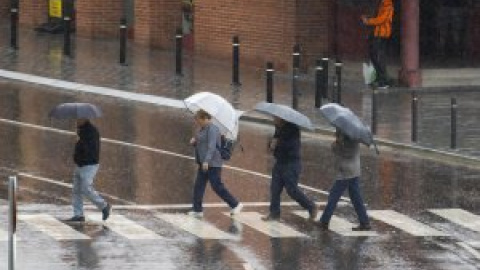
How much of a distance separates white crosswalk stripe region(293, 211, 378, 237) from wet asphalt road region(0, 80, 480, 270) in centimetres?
16

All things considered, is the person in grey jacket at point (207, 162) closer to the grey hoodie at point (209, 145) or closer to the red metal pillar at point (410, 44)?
Answer: the grey hoodie at point (209, 145)

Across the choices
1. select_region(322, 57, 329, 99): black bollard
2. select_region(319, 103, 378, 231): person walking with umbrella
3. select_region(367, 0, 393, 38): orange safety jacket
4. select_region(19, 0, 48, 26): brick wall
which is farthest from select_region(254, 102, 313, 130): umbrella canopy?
select_region(19, 0, 48, 26): brick wall

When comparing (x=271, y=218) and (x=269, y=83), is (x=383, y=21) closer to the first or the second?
(x=269, y=83)

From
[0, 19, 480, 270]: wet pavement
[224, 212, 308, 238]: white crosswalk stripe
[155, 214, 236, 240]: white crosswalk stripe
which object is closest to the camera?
[0, 19, 480, 270]: wet pavement

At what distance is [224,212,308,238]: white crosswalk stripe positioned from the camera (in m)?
20.8

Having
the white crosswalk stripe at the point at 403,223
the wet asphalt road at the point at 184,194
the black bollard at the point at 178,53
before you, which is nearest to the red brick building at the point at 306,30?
the black bollard at the point at 178,53

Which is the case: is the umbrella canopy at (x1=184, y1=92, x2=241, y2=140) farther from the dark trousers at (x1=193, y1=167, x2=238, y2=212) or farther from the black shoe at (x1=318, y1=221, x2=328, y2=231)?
the black shoe at (x1=318, y1=221, x2=328, y2=231)

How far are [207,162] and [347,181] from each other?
5.93 ft

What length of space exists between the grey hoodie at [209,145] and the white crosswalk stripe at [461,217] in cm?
311

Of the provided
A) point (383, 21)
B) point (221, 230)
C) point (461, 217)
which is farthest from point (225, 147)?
point (383, 21)

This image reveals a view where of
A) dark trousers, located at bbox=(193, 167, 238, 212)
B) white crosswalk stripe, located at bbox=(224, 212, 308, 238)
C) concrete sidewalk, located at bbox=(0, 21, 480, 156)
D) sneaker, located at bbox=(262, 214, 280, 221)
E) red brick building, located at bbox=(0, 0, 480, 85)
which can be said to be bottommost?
white crosswalk stripe, located at bbox=(224, 212, 308, 238)

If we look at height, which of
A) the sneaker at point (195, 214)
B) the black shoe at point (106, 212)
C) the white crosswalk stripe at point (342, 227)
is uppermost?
the black shoe at point (106, 212)

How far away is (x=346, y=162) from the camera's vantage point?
21.4 metres

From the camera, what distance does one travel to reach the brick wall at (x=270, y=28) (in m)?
36.8
